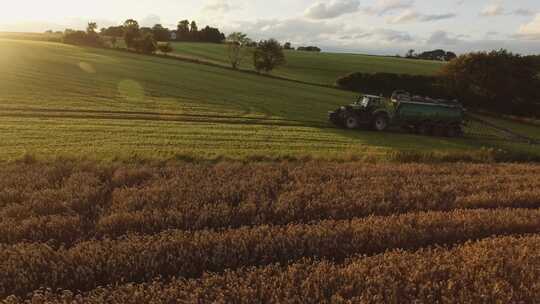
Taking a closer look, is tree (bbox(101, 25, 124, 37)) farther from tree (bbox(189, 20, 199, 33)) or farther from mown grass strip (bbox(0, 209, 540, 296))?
mown grass strip (bbox(0, 209, 540, 296))

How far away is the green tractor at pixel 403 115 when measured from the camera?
2527 centimetres

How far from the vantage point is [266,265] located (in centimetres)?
536

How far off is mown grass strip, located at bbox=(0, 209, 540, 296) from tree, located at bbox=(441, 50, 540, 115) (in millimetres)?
47915

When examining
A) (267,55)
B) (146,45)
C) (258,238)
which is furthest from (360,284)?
(146,45)

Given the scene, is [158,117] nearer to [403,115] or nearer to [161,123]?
[161,123]

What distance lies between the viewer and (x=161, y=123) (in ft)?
75.4

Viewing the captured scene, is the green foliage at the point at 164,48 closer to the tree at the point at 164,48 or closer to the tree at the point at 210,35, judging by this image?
the tree at the point at 164,48

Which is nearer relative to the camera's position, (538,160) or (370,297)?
(370,297)

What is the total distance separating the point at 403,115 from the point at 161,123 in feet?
43.1

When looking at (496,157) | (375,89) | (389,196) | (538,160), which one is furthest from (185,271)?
(375,89)

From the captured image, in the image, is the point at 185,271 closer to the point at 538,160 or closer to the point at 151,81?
the point at 538,160

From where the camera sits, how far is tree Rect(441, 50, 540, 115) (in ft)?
164

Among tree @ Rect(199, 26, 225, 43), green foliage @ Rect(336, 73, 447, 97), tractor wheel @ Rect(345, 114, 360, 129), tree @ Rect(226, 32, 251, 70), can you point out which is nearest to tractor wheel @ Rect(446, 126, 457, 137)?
tractor wheel @ Rect(345, 114, 360, 129)

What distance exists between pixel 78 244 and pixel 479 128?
32.6 metres
